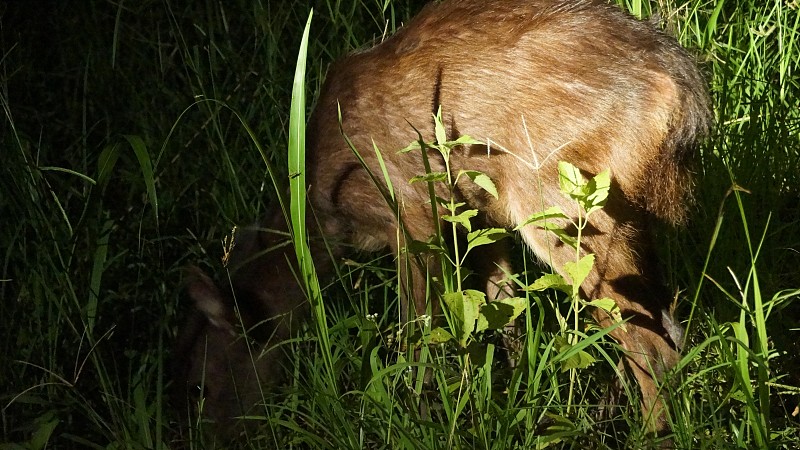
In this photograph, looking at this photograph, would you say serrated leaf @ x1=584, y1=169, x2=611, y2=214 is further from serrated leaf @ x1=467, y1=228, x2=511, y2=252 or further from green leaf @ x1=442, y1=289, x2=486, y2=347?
green leaf @ x1=442, y1=289, x2=486, y2=347

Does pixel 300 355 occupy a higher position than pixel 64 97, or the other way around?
pixel 64 97

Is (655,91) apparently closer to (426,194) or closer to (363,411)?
(426,194)

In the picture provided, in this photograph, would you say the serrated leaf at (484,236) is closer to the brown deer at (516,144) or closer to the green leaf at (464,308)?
the green leaf at (464,308)

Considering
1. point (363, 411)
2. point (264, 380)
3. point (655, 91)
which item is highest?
point (655, 91)

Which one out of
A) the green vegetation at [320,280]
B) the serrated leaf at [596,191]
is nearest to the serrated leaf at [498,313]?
the green vegetation at [320,280]

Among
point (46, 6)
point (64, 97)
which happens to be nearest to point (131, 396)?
point (64, 97)

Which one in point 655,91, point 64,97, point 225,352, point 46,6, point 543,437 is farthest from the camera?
point 46,6

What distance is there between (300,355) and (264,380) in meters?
0.35

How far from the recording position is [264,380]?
4.25 metres

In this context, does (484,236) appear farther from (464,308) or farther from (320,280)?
(320,280)

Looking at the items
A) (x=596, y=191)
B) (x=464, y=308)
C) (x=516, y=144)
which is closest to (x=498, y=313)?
(x=464, y=308)

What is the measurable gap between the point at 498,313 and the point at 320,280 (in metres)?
1.71

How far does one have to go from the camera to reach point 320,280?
4684 millimetres

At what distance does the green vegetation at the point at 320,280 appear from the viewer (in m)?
3.22
